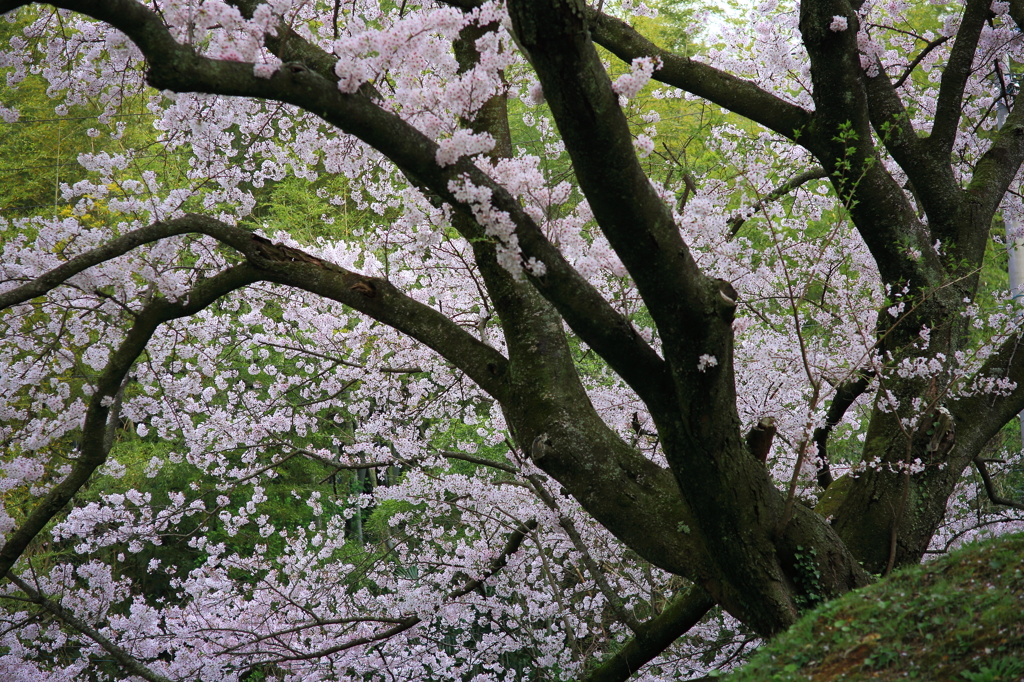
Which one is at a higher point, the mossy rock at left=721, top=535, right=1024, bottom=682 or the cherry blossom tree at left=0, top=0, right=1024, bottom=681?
the cherry blossom tree at left=0, top=0, right=1024, bottom=681

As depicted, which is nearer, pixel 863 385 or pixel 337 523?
pixel 863 385

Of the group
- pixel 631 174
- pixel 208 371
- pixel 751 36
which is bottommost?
pixel 631 174

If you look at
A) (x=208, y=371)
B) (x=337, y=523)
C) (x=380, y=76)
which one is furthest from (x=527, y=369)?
(x=337, y=523)

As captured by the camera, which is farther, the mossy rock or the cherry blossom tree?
the cherry blossom tree

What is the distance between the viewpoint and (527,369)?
140 inches

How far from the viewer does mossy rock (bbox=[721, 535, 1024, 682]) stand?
7.18ft

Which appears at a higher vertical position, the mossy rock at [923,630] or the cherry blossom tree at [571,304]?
the cherry blossom tree at [571,304]

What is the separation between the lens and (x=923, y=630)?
7.90 feet

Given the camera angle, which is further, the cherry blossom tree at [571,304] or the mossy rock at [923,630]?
the cherry blossom tree at [571,304]

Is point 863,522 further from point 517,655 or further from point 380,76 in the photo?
point 517,655

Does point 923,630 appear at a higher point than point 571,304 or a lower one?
lower

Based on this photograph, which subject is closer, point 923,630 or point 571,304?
point 923,630

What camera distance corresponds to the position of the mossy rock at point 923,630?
2.19 m

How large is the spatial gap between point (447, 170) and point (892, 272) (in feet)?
9.36
